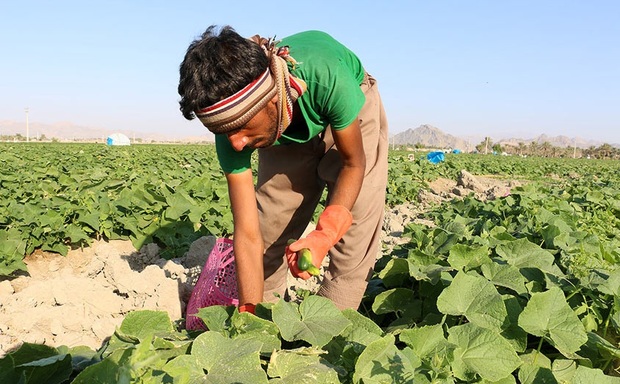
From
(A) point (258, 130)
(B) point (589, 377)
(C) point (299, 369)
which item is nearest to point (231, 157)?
(A) point (258, 130)

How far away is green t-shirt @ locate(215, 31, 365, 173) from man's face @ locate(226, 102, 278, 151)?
0.61 feet

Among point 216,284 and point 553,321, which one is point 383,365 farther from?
point 216,284

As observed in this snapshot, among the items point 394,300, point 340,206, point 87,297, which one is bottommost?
point 87,297

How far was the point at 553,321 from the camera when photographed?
1.91m

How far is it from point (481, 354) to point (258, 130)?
1.17m

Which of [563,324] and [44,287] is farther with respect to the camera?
[44,287]

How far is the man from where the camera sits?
6.65ft

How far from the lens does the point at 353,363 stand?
1.72 metres

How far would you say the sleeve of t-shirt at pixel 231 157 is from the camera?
252cm

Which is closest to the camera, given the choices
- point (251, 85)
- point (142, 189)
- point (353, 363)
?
point (353, 363)

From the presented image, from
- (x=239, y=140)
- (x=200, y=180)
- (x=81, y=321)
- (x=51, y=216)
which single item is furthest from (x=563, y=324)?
(x=200, y=180)

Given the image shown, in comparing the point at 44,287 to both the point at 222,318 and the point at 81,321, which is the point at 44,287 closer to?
the point at 81,321

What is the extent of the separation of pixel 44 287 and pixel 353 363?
2442 mm

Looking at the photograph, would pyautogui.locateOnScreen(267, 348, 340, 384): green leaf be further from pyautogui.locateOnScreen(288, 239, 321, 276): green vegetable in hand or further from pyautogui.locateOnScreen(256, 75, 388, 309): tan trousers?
pyautogui.locateOnScreen(256, 75, 388, 309): tan trousers
